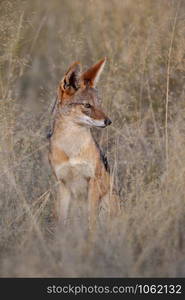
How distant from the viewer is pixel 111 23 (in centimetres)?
975

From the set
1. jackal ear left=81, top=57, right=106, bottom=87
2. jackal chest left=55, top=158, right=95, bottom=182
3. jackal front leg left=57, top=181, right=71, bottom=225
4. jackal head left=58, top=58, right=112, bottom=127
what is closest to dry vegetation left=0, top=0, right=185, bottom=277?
jackal front leg left=57, top=181, right=71, bottom=225

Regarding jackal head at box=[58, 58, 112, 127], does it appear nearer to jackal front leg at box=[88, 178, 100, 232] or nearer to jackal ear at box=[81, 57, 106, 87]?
jackal ear at box=[81, 57, 106, 87]

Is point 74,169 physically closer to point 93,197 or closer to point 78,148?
point 78,148

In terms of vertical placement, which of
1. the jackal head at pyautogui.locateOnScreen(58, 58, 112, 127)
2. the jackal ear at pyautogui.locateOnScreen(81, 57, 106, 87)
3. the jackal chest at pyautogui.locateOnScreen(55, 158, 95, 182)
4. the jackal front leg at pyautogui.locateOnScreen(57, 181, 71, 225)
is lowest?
the jackal front leg at pyautogui.locateOnScreen(57, 181, 71, 225)

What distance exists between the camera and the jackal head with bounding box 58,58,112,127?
641cm

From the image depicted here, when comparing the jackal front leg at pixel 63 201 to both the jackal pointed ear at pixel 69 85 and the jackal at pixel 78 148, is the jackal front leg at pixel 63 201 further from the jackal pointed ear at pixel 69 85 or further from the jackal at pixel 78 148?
the jackal pointed ear at pixel 69 85

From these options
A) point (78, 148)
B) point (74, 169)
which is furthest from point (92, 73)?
point (74, 169)

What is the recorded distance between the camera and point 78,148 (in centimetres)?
650

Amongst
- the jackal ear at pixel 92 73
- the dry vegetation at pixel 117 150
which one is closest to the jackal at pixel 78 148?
the jackal ear at pixel 92 73

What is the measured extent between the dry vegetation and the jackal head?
56 cm

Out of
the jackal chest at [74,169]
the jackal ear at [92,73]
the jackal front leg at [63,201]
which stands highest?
the jackal ear at [92,73]

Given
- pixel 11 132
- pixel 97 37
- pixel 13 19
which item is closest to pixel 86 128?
pixel 11 132

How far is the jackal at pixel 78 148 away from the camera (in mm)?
6473

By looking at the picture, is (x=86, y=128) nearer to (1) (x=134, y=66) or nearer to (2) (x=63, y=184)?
(2) (x=63, y=184)
